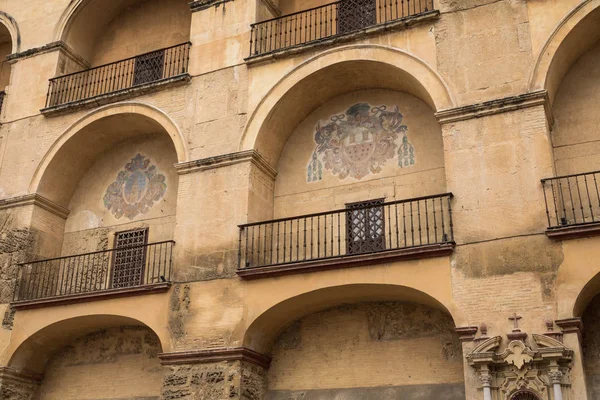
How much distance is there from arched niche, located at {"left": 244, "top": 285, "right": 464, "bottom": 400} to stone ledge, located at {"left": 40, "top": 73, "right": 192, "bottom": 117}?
5.27 meters

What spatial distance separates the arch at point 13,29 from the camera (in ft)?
55.0

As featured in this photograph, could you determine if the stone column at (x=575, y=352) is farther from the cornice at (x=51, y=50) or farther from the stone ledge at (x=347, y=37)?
the cornice at (x=51, y=50)

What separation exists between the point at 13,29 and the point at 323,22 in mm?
7776

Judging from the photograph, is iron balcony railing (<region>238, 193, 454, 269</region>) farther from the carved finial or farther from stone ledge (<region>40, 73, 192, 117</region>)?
stone ledge (<region>40, 73, 192, 117</region>)

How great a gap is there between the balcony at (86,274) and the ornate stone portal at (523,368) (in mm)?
6358

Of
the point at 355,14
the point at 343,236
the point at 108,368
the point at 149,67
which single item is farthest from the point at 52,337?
the point at 355,14

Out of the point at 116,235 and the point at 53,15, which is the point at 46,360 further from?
the point at 53,15

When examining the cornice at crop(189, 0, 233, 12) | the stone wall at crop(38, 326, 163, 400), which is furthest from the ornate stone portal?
the cornice at crop(189, 0, 233, 12)

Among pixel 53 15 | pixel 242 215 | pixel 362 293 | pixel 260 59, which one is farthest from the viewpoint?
pixel 53 15

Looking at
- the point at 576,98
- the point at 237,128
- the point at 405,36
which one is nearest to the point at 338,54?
the point at 405,36

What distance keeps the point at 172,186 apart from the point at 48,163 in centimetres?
272

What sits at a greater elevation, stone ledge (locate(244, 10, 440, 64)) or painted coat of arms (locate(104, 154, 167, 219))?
→ stone ledge (locate(244, 10, 440, 64))

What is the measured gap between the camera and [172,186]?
49.3 feet

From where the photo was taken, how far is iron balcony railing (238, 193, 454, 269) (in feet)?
39.4
